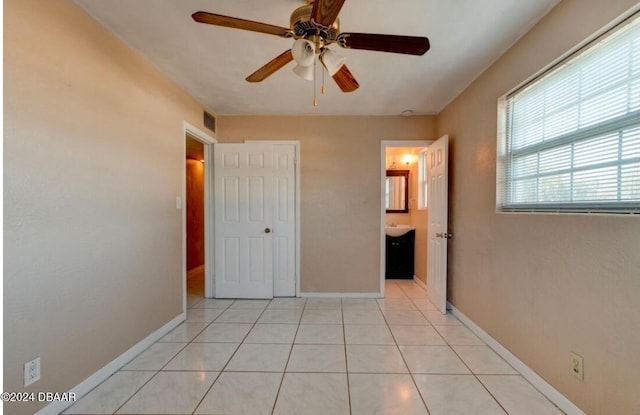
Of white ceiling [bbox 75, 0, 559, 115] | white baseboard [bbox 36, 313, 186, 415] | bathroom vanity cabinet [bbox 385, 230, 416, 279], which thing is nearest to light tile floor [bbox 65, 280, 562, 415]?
white baseboard [bbox 36, 313, 186, 415]

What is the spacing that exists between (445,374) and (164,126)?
310cm

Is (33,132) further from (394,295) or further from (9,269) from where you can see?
(394,295)

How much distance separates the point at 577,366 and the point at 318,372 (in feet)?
5.06

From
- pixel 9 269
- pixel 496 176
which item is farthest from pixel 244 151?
pixel 496 176

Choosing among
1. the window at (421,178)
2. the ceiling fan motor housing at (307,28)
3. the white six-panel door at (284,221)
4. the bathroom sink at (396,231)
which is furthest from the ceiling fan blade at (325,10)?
the bathroom sink at (396,231)

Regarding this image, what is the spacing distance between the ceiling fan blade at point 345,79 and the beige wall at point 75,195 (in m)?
1.59

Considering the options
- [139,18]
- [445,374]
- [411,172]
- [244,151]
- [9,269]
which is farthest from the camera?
[411,172]

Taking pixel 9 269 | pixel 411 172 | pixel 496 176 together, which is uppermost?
pixel 411 172

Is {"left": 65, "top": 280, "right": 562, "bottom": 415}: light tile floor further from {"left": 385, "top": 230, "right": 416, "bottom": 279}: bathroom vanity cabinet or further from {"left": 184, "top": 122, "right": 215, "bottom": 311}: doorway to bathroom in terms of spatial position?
{"left": 385, "top": 230, "right": 416, "bottom": 279}: bathroom vanity cabinet

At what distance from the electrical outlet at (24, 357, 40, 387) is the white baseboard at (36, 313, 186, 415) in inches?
7.5

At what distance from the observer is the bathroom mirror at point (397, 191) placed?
16.4ft

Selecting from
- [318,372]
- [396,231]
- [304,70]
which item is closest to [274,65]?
[304,70]

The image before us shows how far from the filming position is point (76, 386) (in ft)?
5.61

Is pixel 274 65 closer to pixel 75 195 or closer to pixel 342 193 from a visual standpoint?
pixel 75 195
